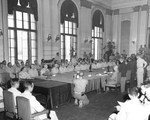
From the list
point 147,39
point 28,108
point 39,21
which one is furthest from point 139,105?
point 147,39

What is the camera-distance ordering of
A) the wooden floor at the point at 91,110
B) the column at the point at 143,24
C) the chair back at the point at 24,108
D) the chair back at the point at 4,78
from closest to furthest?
the chair back at the point at 24,108, the wooden floor at the point at 91,110, the chair back at the point at 4,78, the column at the point at 143,24

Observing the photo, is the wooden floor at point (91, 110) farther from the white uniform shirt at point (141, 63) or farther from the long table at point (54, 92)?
the white uniform shirt at point (141, 63)

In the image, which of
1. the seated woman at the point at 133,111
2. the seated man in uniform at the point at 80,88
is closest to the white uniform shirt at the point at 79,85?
the seated man in uniform at the point at 80,88

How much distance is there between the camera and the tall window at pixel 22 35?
10.6 m

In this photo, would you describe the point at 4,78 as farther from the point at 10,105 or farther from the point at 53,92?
the point at 10,105

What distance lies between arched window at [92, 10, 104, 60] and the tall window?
7.02m

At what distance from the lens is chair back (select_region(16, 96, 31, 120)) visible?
3.23 metres

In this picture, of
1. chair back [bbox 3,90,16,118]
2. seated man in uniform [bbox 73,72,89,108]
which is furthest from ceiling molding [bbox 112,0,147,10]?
chair back [bbox 3,90,16,118]

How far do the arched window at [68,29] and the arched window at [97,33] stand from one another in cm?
279

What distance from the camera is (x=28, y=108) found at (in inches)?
127

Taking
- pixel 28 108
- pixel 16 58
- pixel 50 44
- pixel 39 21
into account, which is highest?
pixel 39 21

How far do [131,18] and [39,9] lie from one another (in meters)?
10.5

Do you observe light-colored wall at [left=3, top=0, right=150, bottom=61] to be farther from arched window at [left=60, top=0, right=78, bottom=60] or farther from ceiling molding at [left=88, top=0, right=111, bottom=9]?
arched window at [left=60, top=0, right=78, bottom=60]

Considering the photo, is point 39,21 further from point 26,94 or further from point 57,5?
point 26,94
